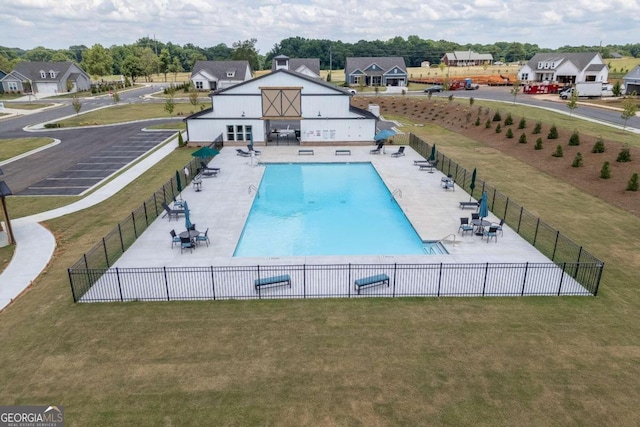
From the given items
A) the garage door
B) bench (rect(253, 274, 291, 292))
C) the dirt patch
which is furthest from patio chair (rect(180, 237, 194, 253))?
the garage door

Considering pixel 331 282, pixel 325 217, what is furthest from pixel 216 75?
pixel 331 282

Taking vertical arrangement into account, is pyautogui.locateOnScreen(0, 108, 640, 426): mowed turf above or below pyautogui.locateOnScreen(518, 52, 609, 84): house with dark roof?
below

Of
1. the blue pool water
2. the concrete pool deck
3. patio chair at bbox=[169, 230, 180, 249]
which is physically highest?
patio chair at bbox=[169, 230, 180, 249]

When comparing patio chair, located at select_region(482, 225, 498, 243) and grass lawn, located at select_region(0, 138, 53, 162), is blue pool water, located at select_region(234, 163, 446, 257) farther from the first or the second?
grass lawn, located at select_region(0, 138, 53, 162)

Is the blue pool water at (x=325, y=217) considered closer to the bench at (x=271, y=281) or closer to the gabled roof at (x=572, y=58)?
the bench at (x=271, y=281)

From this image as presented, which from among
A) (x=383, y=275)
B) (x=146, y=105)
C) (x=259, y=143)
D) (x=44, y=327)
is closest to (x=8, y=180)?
(x=259, y=143)

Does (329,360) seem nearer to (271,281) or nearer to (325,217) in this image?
(271,281)

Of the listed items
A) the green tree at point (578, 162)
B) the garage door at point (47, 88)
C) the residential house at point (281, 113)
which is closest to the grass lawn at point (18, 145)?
the residential house at point (281, 113)
